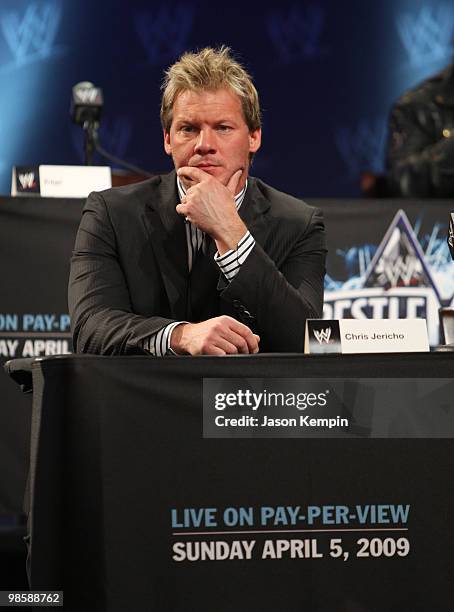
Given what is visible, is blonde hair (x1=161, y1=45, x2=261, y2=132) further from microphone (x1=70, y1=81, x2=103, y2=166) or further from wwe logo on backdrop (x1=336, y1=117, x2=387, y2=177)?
wwe logo on backdrop (x1=336, y1=117, x2=387, y2=177)

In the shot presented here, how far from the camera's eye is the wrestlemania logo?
10.3ft

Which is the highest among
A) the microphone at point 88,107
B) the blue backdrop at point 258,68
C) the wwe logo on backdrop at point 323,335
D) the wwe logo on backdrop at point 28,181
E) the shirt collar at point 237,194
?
the blue backdrop at point 258,68

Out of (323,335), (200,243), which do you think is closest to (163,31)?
(200,243)

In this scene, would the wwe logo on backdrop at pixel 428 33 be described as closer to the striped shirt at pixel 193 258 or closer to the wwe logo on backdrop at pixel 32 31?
the wwe logo on backdrop at pixel 32 31

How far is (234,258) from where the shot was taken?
1.98 metres

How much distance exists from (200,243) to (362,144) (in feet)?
10.5

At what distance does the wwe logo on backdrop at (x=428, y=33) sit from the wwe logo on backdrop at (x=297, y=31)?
0.46 m

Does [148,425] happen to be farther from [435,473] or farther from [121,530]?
[435,473]

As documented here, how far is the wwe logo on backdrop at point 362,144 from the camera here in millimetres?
5176

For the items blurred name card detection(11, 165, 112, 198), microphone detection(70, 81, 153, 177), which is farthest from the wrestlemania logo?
microphone detection(70, 81, 153, 177)

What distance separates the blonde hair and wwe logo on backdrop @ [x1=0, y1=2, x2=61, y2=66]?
3.00 m

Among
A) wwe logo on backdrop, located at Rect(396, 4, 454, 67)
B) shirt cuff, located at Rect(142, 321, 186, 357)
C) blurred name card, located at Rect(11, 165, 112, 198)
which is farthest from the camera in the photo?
wwe logo on backdrop, located at Rect(396, 4, 454, 67)

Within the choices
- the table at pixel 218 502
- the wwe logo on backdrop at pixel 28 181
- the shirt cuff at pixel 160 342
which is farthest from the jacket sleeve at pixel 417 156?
the table at pixel 218 502

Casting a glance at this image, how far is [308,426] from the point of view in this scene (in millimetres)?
1447
